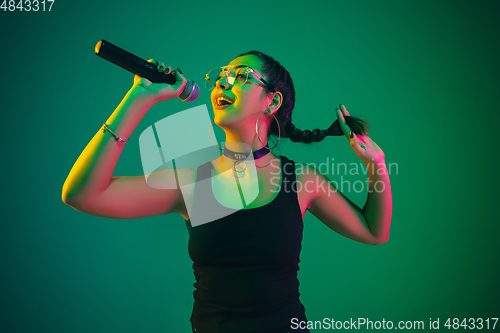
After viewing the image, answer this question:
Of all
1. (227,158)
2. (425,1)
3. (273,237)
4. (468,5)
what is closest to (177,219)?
(227,158)

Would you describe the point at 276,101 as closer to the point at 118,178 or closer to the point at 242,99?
the point at 242,99

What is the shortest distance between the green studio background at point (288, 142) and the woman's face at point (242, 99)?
56 centimetres

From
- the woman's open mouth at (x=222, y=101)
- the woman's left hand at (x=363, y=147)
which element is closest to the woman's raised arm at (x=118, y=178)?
the woman's open mouth at (x=222, y=101)

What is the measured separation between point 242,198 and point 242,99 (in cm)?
35

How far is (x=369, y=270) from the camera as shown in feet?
6.46

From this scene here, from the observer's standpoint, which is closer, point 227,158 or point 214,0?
point 227,158

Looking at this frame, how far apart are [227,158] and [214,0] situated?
3.65 ft

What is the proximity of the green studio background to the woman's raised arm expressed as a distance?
0.75 metres

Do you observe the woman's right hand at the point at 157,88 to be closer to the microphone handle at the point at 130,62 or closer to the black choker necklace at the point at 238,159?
the microphone handle at the point at 130,62

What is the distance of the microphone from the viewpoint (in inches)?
34.5

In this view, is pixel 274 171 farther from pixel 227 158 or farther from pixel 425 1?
pixel 425 1

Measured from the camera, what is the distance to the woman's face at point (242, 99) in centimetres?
113

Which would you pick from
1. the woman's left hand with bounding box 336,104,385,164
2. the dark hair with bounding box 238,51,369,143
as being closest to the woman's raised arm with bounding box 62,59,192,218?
the dark hair with bounding box 238,51,369,143

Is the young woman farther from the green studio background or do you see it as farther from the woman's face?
the green studio background
